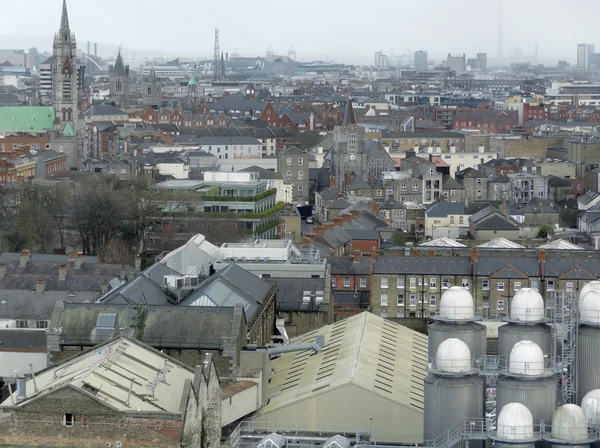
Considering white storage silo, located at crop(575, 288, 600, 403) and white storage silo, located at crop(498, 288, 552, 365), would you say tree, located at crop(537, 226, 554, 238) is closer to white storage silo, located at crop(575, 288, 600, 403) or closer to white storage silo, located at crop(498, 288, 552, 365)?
white storage silo, located at crop(498, 288, 552, 365)

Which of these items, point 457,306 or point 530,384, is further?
point 457,306

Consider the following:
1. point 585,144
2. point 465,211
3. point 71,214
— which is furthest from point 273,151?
point 71,214

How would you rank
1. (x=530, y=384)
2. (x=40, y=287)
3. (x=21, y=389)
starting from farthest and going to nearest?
(x=40, y=287) → (x=21, y=389) → (x=530, y=384)

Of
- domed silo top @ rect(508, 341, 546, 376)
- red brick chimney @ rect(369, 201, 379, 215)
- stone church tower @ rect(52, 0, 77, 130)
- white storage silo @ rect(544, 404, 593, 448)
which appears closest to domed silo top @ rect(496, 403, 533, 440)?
white storage silo @ rect(544, 404, 593, 448)

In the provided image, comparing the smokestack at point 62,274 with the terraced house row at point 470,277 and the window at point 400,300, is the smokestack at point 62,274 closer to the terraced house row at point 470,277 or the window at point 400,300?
the terraced house row at point 470,277

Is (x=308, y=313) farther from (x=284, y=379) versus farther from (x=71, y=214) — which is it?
(x=71, y=214)

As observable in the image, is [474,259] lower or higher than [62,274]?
lower

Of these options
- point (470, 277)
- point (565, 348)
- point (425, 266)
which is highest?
point (565, 348)

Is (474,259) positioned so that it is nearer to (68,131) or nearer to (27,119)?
(68,131)

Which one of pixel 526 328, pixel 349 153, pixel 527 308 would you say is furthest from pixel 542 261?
pixel 349 153
